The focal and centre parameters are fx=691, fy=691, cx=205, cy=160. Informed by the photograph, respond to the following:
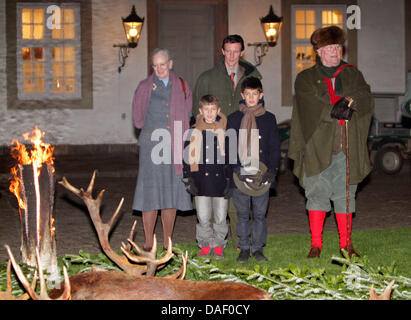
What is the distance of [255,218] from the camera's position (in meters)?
6.56

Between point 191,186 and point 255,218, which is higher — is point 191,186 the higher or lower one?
the higher one

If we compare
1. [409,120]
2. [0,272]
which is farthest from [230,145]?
[409,120]

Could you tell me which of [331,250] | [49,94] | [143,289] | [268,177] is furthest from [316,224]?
[49,94]

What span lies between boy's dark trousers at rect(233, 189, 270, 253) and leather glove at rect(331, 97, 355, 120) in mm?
973

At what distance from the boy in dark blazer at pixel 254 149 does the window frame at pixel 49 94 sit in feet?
37.9

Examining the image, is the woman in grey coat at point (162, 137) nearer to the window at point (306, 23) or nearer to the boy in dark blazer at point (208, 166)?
the boy in dark blazer at point (208, 166)

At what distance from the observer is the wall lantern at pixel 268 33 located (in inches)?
680

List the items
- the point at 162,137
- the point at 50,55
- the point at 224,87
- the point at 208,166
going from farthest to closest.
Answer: the point at 50,55, the point at 224,87, the point at 162,137, the point at 208,166

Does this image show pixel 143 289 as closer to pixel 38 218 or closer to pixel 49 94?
pixel 38 218

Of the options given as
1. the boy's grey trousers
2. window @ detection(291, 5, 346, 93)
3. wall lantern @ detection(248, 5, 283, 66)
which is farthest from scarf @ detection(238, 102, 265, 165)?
window @ detection(291, 5, 346, 93)

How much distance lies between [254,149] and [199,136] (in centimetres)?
53

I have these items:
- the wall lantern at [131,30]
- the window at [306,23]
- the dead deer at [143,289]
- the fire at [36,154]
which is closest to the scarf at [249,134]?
the fire at [36,154]

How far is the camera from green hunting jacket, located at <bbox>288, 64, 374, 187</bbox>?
21.4 ft
